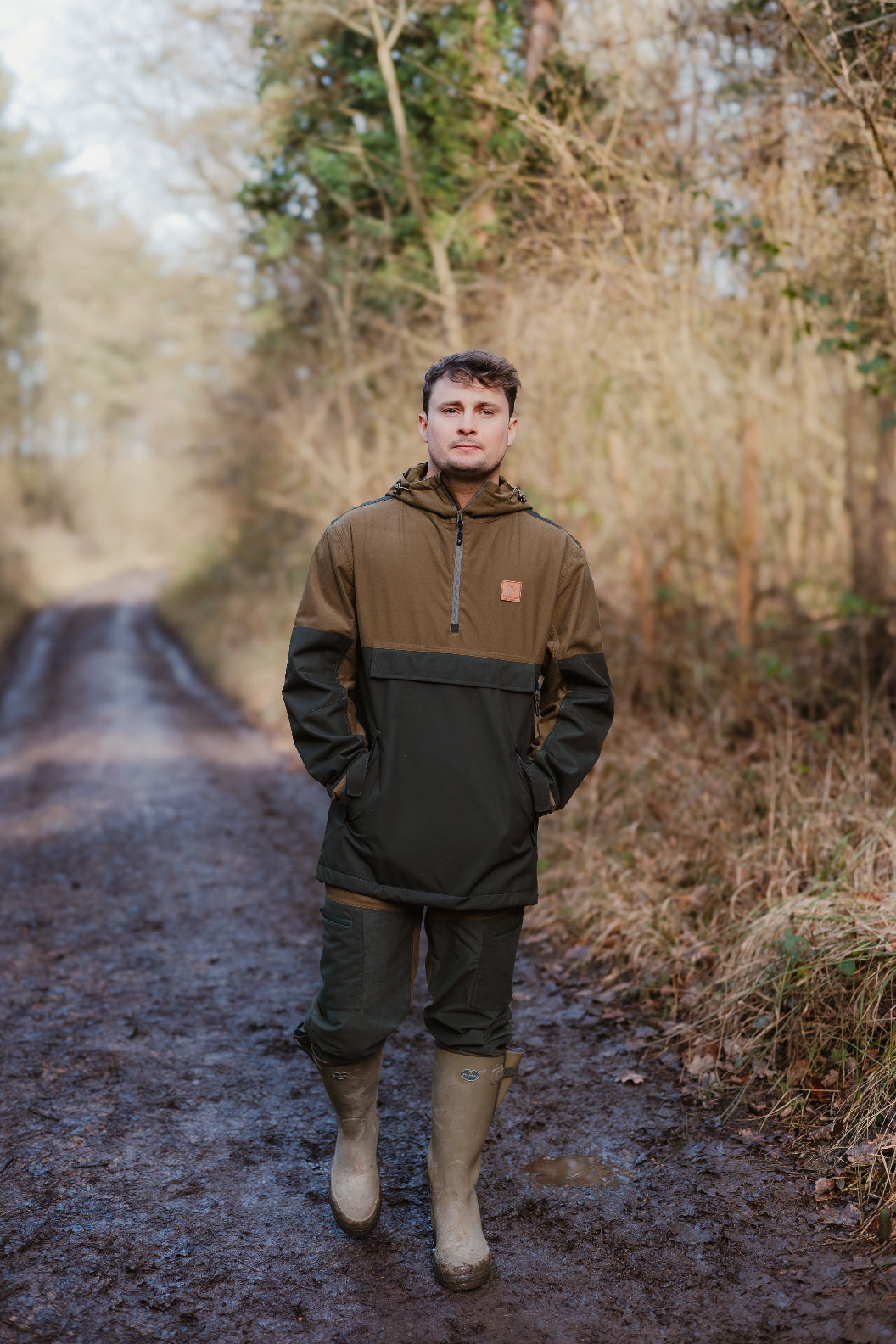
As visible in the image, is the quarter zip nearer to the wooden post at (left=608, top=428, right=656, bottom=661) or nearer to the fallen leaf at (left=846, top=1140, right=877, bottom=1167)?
the fallen leaf at (left=846, top=1140, right=877, bottom=1167)

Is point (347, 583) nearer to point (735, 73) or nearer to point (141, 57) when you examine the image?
point (735, 73)

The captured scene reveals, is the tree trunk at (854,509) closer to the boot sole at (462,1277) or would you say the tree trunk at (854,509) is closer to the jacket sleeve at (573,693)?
the jacket sleeve at (573,693)

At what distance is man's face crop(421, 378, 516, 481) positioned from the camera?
108 inches

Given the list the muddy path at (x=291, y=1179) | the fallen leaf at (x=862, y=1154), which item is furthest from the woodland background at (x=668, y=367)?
the muddy path at (x=291, y=1179)

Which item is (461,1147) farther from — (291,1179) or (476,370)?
(476,370)

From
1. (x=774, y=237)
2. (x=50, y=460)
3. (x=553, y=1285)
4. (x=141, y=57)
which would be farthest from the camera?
(x=50, y=460)

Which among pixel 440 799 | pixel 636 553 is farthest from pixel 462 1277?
pixel 636 553

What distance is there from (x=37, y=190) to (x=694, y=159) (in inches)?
1154

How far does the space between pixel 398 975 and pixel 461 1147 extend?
1.52 ft

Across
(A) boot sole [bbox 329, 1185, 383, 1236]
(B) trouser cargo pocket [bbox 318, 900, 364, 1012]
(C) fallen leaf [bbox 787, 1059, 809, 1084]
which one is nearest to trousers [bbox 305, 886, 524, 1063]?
(B) trouser cargo pocket [bbox 318, 900, 364, 1012]

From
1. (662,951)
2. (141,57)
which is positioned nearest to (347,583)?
(662,951)

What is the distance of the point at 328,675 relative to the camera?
2.79 m

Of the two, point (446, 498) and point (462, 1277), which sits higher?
point (446, 498)

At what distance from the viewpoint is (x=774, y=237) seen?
22.2 ft
